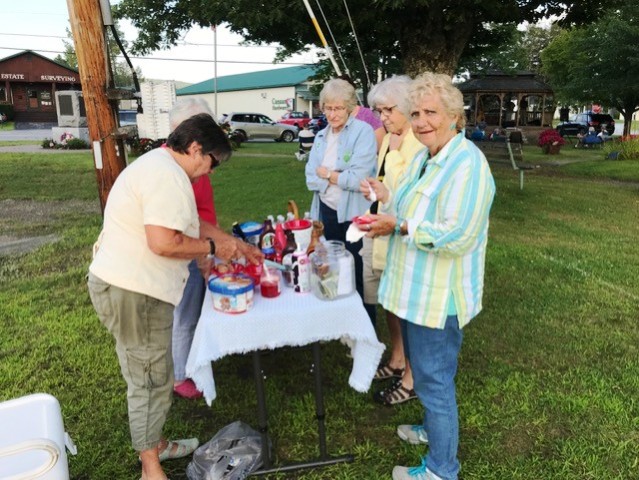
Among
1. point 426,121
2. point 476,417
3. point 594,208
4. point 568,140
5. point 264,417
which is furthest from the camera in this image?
point 568,140

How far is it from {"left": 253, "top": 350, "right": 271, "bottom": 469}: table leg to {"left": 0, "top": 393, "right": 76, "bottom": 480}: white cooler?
0.83 m

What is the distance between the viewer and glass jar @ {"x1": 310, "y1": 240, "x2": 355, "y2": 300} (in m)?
2.31

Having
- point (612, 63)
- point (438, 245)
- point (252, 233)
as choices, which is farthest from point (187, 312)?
point (612, 63)

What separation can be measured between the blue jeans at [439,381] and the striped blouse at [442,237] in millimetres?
87

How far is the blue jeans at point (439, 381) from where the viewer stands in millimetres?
2082

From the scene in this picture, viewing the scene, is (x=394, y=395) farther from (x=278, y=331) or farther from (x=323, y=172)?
(x=323, y=172)

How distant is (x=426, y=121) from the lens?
77.9 inches

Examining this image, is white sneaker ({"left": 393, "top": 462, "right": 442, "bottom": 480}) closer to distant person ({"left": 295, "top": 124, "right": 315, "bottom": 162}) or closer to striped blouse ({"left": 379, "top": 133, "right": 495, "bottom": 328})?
striped blouse ({"left": 379, "top": 133, "right": 495, "bottom": 328})

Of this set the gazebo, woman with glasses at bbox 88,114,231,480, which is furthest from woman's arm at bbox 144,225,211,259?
the gazebo

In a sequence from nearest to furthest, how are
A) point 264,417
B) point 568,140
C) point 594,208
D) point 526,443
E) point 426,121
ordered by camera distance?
point 426,121, point 264,417, point 526,443, point 594,208, point 568,140

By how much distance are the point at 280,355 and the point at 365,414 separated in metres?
0.97

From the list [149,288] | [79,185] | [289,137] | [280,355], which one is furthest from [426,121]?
[289,137]

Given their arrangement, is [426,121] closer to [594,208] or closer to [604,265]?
[604,265]

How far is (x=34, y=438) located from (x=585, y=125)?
3051 cm
